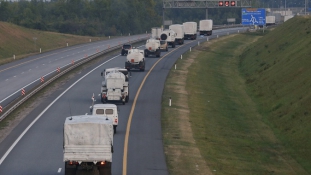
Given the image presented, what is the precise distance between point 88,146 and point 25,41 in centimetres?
9766

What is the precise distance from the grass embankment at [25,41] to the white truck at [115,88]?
56.7 m

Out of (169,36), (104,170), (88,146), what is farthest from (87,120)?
(169,36)

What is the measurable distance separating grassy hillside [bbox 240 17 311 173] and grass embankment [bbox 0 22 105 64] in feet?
117

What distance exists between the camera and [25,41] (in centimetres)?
12262

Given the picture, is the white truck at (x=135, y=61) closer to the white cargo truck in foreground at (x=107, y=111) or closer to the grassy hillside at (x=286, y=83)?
the grassy hillside at (x=286, y=83)

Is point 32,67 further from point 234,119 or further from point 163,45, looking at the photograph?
point 234,119

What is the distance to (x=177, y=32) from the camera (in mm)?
114938

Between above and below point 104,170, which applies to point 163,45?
below

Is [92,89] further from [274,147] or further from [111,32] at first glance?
[111,32]

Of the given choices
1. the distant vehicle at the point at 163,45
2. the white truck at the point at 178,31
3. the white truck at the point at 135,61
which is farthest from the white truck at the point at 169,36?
the white truck at the point at 135,61

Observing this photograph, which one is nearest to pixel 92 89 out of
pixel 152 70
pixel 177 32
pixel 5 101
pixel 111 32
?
pixel 5 101

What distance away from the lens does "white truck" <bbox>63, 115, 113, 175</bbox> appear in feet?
89.4

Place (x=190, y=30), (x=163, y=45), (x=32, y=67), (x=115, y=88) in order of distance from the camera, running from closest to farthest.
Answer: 1. (x=115, y=88)
2. (x=32, y=67)
3. (x=163, y=45)
4. (x=190, y=30)

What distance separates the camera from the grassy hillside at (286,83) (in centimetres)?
4418
